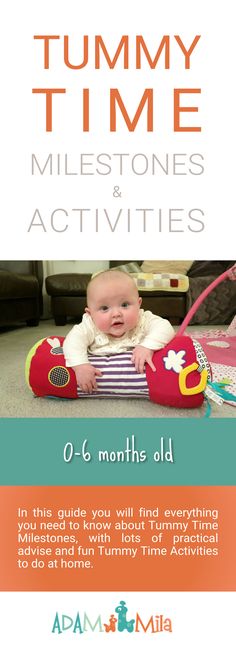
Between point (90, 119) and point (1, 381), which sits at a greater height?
point (90, 119)

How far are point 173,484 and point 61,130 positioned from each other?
0.50 metres

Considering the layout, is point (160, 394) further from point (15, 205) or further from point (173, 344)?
point (15, 205)

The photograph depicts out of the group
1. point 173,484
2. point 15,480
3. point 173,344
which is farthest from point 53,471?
point 173,344

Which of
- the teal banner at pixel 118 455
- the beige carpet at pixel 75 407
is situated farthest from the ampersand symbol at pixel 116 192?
the beige carpet at pixel 75 407

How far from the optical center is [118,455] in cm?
63

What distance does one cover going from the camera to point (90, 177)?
2.32ft

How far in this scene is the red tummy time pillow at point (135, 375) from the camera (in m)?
0.98

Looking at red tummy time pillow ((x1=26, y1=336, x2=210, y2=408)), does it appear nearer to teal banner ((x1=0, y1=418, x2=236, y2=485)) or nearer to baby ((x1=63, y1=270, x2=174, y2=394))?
baby ((x1=63, y1=270, x2=174, y2=394))

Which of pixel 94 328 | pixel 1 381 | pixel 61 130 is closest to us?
pixel 61 130
